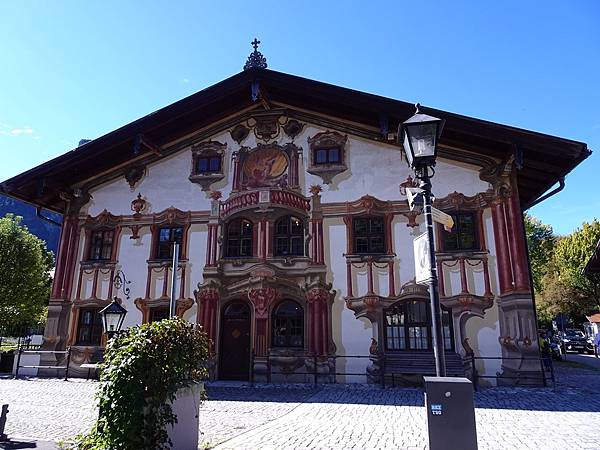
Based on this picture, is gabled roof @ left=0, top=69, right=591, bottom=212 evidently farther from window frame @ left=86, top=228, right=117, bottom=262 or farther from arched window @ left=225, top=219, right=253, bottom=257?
arched window @ left=225, top=219, right=253, bottom=257

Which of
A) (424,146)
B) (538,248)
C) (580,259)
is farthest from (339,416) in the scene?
(538,248)

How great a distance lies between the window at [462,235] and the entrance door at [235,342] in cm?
737

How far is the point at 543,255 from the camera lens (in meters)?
47.9

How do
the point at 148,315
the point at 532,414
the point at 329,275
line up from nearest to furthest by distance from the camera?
the point at 532,414
the point at 329,275
the point at 148,315

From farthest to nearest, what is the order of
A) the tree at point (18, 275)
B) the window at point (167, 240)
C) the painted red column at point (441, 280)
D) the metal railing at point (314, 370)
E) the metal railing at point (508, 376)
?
the tree at point (18, 275) < the window at point (167, 240) < the painted red column at point (441, 280) < the metal railing at point (314, 370) < the metal railing at point (508, 376)

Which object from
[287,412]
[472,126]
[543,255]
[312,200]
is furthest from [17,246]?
[543,255]

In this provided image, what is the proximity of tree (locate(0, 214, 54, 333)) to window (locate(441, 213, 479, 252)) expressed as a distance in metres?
22.2

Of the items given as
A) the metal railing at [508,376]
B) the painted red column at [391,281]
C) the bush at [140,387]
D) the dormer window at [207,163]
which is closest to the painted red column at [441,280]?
the painted red column at [391,281]

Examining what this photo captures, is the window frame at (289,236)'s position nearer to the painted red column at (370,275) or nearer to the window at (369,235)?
the window at (369,235)

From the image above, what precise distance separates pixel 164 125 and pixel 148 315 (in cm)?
743

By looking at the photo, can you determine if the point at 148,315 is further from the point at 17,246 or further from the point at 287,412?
the point at 17,246

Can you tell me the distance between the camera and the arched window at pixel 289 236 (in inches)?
620

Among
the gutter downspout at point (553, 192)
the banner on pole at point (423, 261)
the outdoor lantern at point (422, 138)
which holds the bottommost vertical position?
the banner on pole at point (423, 261)

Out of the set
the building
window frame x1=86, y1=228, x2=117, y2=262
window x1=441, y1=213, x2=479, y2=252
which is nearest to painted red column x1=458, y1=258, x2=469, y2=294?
the building
